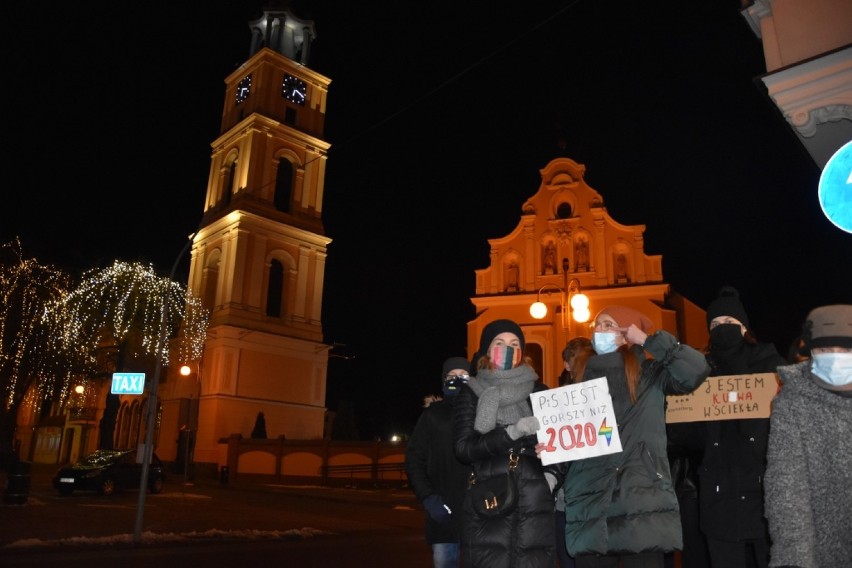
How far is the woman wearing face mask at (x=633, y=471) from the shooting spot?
138 inches

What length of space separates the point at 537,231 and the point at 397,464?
13960 millimetres

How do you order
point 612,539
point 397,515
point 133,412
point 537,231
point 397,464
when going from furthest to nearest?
point 133,412 < point 537,231 < point 397,464 < point 397,515 < point 612,539

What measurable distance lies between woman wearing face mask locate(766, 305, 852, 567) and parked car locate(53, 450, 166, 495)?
1918 cm

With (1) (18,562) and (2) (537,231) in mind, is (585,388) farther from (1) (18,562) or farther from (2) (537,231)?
(2) (537,231)

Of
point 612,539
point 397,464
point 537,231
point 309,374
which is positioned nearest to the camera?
point 612,539

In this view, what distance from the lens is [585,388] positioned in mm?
3875

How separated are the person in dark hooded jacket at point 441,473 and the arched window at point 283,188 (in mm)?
35659

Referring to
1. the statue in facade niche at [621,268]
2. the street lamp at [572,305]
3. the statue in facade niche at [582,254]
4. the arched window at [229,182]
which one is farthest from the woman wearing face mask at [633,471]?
the arched window at [229,182]

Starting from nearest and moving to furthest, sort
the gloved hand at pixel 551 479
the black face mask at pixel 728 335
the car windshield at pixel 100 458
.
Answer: the gloved hand at pixel 551 479 → the black face mask at pixel 728 335 → the car windshield at pixel 100 458

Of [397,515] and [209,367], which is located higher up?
[209,367]

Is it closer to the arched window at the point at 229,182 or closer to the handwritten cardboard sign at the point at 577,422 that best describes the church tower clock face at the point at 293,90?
the arched window at the point at 229,182

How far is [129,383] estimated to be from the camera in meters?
15.8

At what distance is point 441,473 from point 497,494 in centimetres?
160

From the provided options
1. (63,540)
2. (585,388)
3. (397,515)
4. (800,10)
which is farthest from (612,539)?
(397,515)
